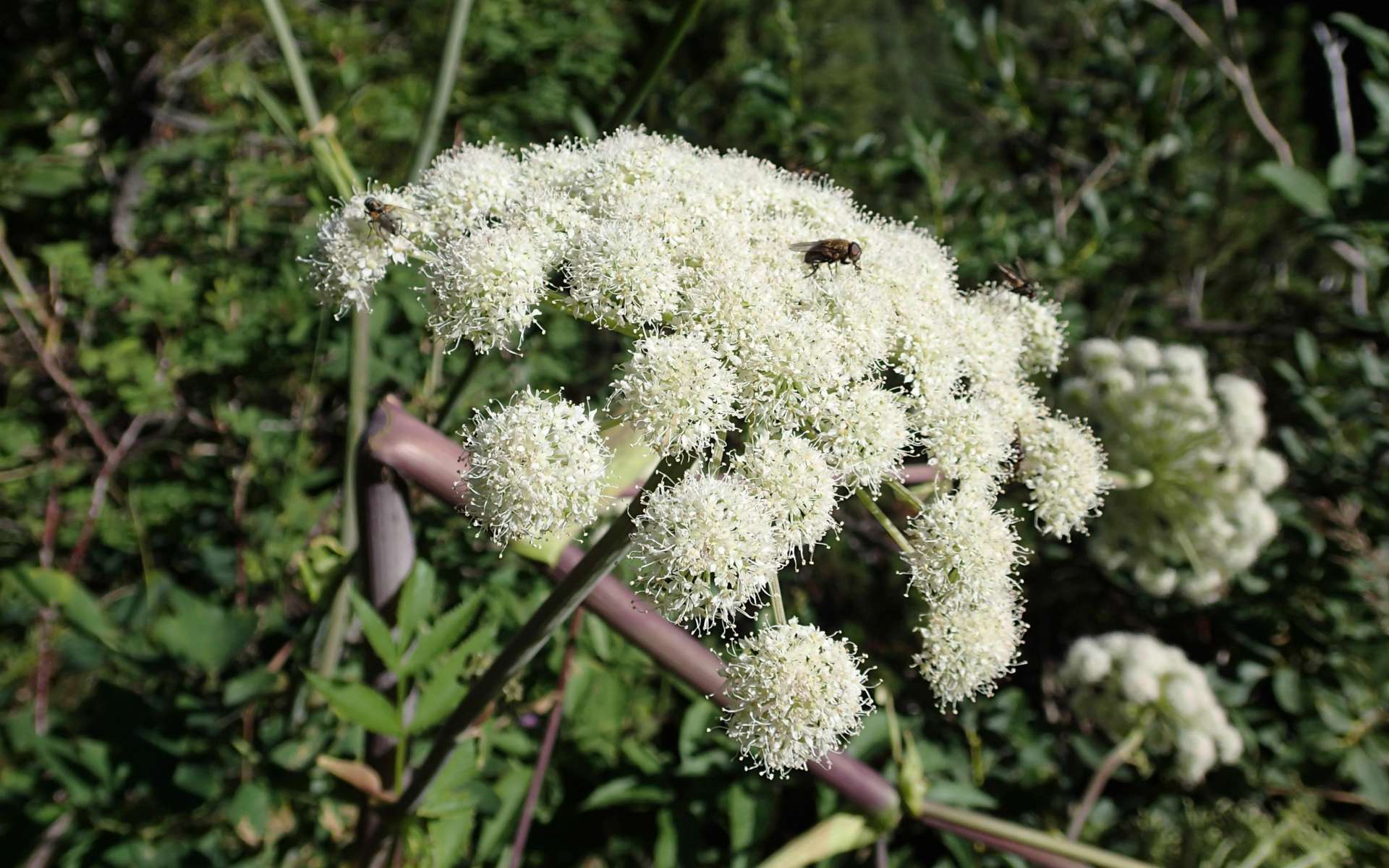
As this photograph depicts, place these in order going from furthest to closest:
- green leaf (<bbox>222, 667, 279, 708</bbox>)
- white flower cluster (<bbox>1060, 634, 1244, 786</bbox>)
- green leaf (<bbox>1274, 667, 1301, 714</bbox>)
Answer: green leaf (<bbox>1274, 667, 1301, 714</bbox>) → white flower cluster (<bbox>1060, 634, 1244, 786</bbox>) → green leaf (<bbox>222, 667, 279, 708</bbox>)

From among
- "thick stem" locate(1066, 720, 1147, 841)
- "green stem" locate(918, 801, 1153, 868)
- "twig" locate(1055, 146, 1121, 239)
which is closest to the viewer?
"green stem" locate(918, 801, 1153, 868)

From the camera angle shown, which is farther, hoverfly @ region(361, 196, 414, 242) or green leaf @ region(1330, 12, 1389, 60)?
green leaf @ region(1330, 12, 1389, 60)

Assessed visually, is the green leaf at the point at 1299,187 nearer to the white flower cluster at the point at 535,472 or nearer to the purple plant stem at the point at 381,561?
the white flower cluster at the point at 535,472

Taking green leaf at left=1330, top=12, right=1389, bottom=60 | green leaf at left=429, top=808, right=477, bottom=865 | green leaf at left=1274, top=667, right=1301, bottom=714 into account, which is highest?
green leaf at left=1330, top=12, right=1389, bottom=60

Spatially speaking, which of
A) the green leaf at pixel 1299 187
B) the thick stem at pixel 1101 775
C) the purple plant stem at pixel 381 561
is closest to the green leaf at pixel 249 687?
the purple plant stem at pixel 381 561

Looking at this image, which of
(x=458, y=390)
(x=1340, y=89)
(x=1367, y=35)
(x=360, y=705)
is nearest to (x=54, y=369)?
(x=458, y=390)

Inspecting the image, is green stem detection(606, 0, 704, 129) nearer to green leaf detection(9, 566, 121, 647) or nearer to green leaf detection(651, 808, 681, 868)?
green leaf detection(651, 808, 681, 868)

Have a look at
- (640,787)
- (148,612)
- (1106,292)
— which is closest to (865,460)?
(640,787)

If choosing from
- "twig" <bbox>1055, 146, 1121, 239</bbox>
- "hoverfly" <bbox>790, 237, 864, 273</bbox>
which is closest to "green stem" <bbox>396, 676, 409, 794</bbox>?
"hoverfly" <bbox>790, 237, 864, 273</bbox>
